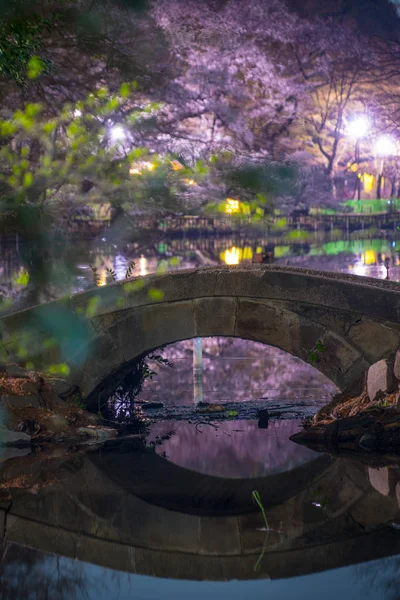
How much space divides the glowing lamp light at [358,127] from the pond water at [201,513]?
4870 cm

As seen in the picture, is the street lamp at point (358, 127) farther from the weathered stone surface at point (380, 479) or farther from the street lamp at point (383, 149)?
the weathered stone surface at point (380, 479)

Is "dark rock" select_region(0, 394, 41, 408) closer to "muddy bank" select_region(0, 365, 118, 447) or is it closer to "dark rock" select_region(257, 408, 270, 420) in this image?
"muddy bank" select_region(0, 365, 118, 447)

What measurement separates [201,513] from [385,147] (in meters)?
59.7

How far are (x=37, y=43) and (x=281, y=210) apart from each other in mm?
47923

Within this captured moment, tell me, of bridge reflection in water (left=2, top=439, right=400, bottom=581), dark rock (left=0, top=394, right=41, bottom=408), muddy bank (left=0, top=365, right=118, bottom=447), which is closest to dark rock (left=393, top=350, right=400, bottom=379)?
bridge reflection in water (left=2, top=439, right=400, bottom=581)

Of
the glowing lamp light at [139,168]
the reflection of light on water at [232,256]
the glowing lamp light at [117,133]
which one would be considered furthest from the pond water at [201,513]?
the reflection of light on water at [232,256]

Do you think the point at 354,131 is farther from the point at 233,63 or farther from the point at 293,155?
the point at 233,63

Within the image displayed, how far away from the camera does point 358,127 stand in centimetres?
5928

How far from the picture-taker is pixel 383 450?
27.1 ft

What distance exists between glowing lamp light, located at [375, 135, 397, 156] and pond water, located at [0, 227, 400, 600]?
2063 inches

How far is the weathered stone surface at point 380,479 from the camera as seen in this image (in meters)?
6.78

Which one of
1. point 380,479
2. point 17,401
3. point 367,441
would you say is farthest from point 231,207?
point 380,479

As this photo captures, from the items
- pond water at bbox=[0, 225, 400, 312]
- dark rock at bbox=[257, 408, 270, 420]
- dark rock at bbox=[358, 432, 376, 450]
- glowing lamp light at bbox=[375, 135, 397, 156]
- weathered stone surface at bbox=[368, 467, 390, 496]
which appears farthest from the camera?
glowing lamp light at bbox=[375, 135, 397, 156]

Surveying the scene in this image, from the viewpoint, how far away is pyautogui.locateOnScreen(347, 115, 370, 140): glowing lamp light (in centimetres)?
5841
